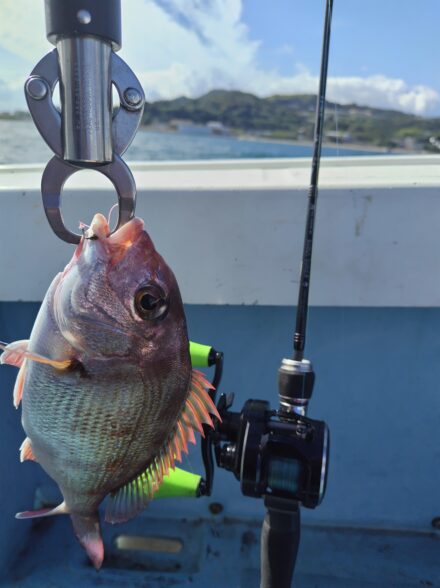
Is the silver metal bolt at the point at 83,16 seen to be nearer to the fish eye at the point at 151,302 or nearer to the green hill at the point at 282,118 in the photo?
the fish eye at the point at 151,302

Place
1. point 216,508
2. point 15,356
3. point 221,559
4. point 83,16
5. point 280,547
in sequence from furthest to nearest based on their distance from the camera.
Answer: point 216,508 < point 221,559 < point 280,547 < point 15,356 < point 83,16

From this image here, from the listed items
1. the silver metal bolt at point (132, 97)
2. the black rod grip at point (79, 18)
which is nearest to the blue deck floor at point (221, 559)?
the silver metal bolt at point (132, 97)

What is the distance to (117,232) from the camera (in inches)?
32.4

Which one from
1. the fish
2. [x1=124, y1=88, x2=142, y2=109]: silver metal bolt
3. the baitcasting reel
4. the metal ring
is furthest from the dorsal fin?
[x1=124, y1=88, x2=142, y2=109]: silver metal bolt

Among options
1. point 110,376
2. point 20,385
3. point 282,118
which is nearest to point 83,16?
point 110,376

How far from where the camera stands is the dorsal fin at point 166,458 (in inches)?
37.0

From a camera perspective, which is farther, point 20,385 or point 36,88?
point 20,385

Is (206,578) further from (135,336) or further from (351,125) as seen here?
(351,125)

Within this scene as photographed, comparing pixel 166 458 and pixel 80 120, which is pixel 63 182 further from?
pixel 166 458

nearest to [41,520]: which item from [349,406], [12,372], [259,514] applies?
[12,372]

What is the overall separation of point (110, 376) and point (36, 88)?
486mm

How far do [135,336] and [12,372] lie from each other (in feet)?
3.14

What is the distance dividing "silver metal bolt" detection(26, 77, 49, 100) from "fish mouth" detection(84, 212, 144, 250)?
20 cm

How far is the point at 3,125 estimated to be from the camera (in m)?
4.55
